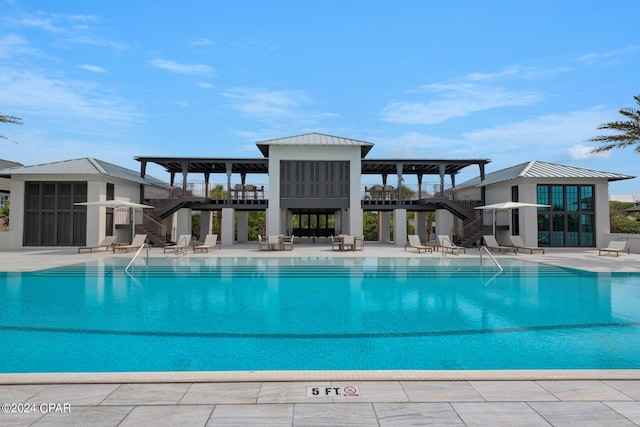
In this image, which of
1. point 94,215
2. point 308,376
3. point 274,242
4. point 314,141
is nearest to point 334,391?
point 308,376

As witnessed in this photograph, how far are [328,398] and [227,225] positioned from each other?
22.2 m

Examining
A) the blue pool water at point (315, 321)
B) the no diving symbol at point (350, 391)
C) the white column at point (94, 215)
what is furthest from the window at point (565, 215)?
the white column at point (94, 215)

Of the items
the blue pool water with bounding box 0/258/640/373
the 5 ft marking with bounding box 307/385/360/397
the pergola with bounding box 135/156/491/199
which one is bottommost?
the blue pool water with bounding box 0/258/640/373

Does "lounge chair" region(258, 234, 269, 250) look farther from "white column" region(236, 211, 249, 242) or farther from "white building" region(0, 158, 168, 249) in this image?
"white building" region(0, 158, 168, 249)

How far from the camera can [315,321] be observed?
6508 millimetres

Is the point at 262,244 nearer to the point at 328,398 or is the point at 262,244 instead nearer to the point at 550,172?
the point at 550,172

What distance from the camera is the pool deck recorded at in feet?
9.16

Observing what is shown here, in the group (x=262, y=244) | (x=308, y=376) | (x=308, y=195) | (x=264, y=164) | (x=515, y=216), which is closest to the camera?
(x=308, y=376)

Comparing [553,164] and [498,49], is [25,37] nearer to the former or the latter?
[498,49]

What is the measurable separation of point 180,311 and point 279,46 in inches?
323

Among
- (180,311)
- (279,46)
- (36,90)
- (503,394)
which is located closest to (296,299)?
(180,311)

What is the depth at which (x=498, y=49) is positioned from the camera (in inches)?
423

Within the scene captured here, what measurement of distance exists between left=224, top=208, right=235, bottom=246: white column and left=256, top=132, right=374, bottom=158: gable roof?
443 centimetres

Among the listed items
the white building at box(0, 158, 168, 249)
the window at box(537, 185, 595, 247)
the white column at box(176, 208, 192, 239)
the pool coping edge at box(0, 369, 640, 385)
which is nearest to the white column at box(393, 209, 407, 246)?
the window at box(537, 185, 595, 247)
